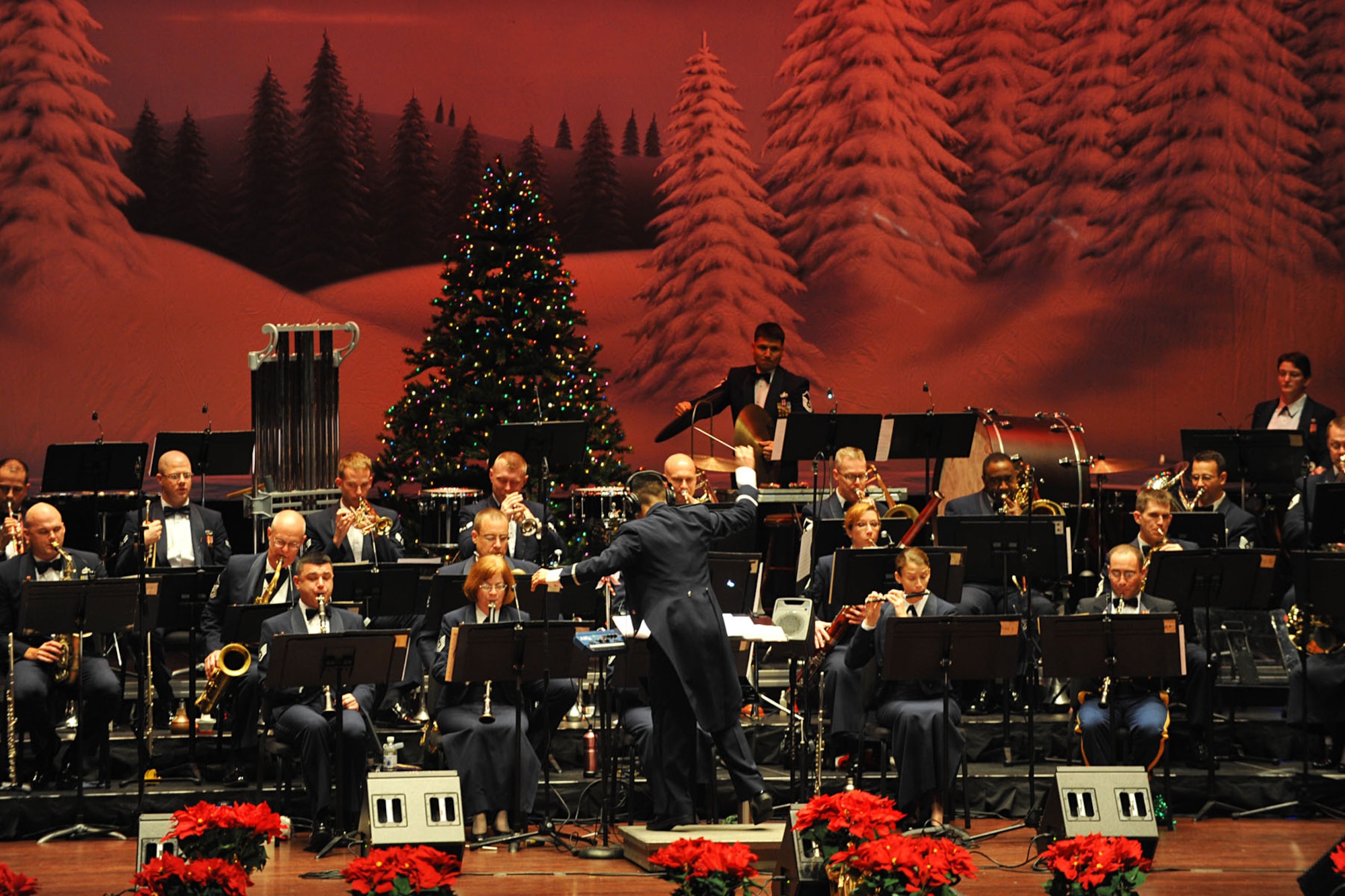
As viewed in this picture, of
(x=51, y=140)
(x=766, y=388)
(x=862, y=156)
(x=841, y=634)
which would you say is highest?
(x=51, y=140)

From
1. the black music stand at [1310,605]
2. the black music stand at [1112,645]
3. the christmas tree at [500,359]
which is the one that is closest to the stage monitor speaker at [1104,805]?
the black music stand at [1112,645]

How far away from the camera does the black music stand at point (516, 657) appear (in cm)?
834

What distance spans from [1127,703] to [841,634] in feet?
5.09

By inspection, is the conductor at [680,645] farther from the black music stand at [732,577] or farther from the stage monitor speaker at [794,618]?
the black music stand at [732,577]

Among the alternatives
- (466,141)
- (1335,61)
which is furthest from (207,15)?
(1335,61)

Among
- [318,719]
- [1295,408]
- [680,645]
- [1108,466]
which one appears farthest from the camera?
[1295,408]

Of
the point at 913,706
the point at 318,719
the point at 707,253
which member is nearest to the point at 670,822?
the point at 913,706

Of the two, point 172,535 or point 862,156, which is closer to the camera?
point 172,535

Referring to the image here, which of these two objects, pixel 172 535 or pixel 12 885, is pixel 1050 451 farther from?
pixel 12 885

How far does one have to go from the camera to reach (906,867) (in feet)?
18.7

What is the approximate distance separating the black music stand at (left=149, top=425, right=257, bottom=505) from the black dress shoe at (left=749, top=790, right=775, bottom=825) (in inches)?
173

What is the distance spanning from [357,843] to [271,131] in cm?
902

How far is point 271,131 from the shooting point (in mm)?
15742

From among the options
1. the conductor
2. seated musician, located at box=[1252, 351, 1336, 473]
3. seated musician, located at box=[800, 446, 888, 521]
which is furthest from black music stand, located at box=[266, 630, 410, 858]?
seated musician, located at box=[1252, 351, 1336, 473]
